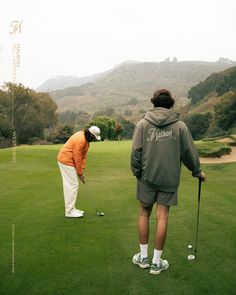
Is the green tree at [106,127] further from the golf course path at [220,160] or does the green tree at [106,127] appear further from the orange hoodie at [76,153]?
the orange hoodie at [76,153]

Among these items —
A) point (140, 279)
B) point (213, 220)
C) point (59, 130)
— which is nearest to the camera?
point (140, 279)

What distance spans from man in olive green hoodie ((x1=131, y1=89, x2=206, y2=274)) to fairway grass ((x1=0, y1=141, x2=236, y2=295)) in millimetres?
449

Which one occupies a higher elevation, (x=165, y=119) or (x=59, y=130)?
(x=165, y=119)

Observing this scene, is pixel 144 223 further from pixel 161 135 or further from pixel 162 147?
pixel 161 135

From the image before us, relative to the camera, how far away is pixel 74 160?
7.34 m

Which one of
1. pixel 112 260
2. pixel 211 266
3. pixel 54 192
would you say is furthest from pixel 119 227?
pixel 54 192

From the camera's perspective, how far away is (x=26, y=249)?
5.52 metres

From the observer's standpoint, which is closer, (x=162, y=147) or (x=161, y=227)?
(x=162, y=147)

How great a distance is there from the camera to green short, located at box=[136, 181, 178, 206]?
4.81 meters

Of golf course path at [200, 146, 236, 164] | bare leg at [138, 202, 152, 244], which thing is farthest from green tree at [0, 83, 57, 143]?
bare leg at [138, 202, 152, 244]

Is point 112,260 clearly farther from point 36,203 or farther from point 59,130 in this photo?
point 59,130

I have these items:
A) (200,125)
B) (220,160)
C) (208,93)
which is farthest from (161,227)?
(208,93)

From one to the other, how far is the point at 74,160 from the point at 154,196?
278 centimetres

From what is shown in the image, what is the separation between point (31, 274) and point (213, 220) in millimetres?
3683
